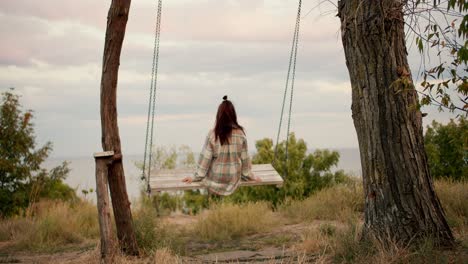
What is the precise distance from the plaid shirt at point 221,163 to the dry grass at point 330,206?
1.22 metres

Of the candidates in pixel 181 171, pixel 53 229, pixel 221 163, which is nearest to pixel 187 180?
pixel 181 171

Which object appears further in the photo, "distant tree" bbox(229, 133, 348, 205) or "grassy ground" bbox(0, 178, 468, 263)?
"distant tree" bbox(229, 133, 348, 205)

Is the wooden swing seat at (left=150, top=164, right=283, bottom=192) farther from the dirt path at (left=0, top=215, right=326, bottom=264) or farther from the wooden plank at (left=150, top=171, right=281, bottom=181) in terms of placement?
the dirt path at (left=0, top=215, right=326, bottom=264)

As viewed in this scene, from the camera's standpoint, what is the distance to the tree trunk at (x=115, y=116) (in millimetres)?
5438

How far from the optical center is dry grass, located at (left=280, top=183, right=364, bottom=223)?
25.9 feet

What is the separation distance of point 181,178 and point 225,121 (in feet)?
3.14

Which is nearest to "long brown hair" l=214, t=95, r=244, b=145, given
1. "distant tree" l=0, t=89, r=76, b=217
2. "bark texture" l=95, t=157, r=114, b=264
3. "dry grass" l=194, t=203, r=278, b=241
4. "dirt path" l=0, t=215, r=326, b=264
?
"dry grass" l=194, t=203, r=278, b=241

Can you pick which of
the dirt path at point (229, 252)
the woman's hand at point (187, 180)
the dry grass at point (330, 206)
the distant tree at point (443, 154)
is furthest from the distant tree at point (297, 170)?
the woman's hand at point (187, 180)

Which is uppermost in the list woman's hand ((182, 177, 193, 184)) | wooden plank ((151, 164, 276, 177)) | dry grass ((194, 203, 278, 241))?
wooden plank ((151, 164, 276, 177))

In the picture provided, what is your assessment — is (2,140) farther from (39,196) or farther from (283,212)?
(283,212)

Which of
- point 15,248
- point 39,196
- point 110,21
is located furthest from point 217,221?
point 39,196

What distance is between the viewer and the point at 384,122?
488cm

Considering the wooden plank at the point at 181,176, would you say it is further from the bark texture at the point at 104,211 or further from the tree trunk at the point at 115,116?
the bark texture at the point at 104,211

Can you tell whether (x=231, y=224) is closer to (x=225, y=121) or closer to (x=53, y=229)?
(x=225, y=121)
